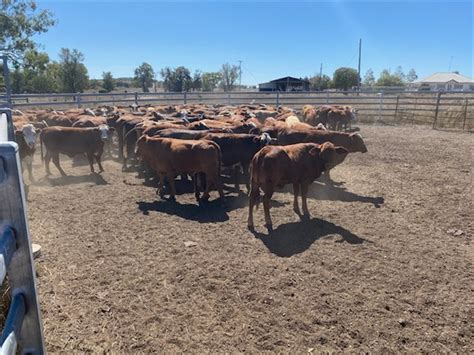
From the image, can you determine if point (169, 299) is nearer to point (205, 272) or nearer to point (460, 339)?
point (205, 272)

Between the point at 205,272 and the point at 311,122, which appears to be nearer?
the point at 205,272

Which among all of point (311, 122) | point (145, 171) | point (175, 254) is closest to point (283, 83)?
point (311, 122)

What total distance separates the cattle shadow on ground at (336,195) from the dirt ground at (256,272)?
6 centimetres

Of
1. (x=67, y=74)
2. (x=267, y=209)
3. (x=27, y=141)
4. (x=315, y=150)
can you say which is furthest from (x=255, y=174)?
(x=67, y=74)

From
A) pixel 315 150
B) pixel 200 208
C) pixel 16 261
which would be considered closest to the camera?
pixel 16 261

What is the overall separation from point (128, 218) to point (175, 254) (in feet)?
6.19

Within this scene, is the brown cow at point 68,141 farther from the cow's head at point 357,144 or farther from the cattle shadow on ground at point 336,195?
the cow's head at point 357,144

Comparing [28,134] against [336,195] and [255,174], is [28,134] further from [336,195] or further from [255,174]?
[336,195]

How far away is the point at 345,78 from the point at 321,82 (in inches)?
359

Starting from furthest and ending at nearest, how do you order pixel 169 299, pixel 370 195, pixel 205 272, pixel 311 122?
pixel 311 122 < pixel 370 195 < pixel 205 272 < pixel 169 299

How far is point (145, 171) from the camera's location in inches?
416

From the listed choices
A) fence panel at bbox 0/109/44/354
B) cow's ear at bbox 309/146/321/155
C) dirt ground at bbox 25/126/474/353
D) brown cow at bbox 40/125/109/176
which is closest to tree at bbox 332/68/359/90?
brown cow at bbox 40/125/109/176

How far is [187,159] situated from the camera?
8211mm

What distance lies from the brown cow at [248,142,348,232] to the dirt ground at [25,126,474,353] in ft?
1.50
